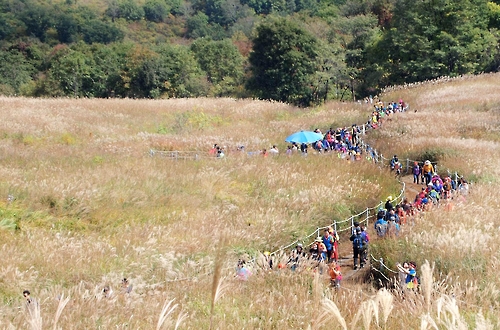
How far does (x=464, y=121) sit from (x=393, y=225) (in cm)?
1770

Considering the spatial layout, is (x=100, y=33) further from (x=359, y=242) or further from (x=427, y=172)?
(x=359, y=242)

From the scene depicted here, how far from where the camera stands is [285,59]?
1946 inches

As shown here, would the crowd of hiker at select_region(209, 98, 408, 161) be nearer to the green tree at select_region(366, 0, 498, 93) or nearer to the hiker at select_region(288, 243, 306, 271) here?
the hiker at select_region(288, 243, 306, 271)

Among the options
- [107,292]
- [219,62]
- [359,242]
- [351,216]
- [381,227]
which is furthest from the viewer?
[219,62]

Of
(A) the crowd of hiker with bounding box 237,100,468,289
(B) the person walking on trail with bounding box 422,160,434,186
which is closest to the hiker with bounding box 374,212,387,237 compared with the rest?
(A) the crowd of hiker with bounding box 237,100,468,289

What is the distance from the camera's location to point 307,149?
2312 cm

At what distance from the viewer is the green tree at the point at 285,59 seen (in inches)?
1946

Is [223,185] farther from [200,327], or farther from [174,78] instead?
[174,78]

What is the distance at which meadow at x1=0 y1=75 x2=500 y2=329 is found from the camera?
653 cm

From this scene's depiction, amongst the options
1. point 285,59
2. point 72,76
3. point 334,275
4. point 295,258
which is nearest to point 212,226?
point 295,258

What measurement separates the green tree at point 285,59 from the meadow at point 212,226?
808 inches

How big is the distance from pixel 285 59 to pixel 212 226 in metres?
37.6

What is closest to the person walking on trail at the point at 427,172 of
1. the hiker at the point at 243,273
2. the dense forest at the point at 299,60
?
the hiker at the point at 243,273

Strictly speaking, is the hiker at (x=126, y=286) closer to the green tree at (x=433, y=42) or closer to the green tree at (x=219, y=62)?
the green tree at (x=433, y=42)
